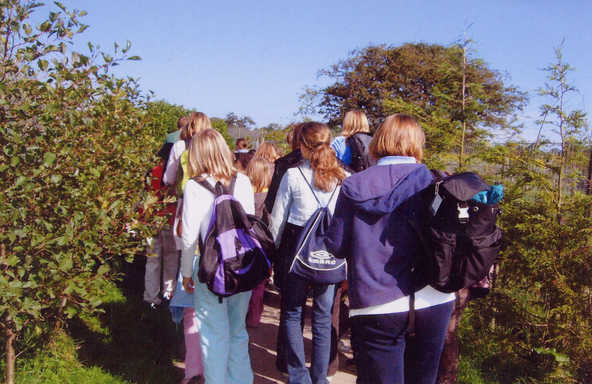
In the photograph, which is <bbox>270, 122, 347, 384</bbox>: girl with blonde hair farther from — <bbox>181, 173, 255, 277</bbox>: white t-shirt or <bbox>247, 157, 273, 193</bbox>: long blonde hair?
<bbox>247, 157, 273, 193</bbox>: long blonde hair

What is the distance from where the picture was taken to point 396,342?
2385 mm

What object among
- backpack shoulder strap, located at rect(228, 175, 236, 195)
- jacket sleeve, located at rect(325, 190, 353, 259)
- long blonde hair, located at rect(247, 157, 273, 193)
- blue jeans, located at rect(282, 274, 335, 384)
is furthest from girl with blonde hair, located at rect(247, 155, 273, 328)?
jacket sleeve, located at rect(325, 190, 353, 259)

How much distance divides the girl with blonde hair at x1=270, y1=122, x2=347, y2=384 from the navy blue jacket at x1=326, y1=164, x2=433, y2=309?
4.05 feet

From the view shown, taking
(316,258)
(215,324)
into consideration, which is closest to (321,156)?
(316,258)

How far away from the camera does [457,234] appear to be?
7.29 ft

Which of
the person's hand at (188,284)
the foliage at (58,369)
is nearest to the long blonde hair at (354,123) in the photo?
the person's hand at (188,284)

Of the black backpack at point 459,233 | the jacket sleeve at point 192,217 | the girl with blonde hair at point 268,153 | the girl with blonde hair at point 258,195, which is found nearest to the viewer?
the black backpack at point 459,233

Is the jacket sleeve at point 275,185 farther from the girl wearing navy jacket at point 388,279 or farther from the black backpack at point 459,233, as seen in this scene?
the black backpack at point 459,233

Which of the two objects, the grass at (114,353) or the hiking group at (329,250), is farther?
the grass at (114,353)

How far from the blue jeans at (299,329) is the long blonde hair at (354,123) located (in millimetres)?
1681

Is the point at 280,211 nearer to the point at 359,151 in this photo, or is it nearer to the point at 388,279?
the point at 359,151

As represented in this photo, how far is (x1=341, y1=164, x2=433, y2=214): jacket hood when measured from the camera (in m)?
2.34

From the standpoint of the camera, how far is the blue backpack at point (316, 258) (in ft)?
11.4

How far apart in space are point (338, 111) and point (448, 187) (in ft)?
73.1
